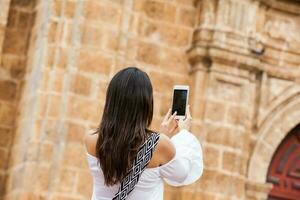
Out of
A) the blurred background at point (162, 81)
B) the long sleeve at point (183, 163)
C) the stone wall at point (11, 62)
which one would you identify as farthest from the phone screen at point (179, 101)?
the stone wall at point (11, 62)

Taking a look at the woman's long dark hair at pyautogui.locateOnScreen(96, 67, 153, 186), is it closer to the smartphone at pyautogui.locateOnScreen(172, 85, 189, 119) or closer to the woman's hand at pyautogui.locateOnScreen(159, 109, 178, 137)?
the woman's hand at pyautogui.locateOnScreen(159, 109, 178, 137)

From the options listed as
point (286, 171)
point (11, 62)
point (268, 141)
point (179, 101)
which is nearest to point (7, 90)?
point (11, 62)

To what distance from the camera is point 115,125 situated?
4.19 m

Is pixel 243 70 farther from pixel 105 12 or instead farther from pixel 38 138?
pixel 38 138

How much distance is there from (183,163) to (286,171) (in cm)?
640

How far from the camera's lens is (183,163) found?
4254 millimetres

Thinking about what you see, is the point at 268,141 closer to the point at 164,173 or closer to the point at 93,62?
the point at 93,62

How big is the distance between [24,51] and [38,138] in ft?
3.62

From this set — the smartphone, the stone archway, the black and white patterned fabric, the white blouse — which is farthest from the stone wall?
the black and white patterned fabric

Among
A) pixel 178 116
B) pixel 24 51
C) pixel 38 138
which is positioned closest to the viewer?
pixel 178 116

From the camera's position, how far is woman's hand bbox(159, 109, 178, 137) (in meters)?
4.40

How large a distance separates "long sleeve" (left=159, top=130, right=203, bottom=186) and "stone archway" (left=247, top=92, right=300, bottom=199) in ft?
19.4

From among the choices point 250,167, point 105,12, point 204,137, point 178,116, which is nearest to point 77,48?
point 105,12

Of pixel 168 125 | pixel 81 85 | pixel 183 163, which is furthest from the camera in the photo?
pixel 81 85
